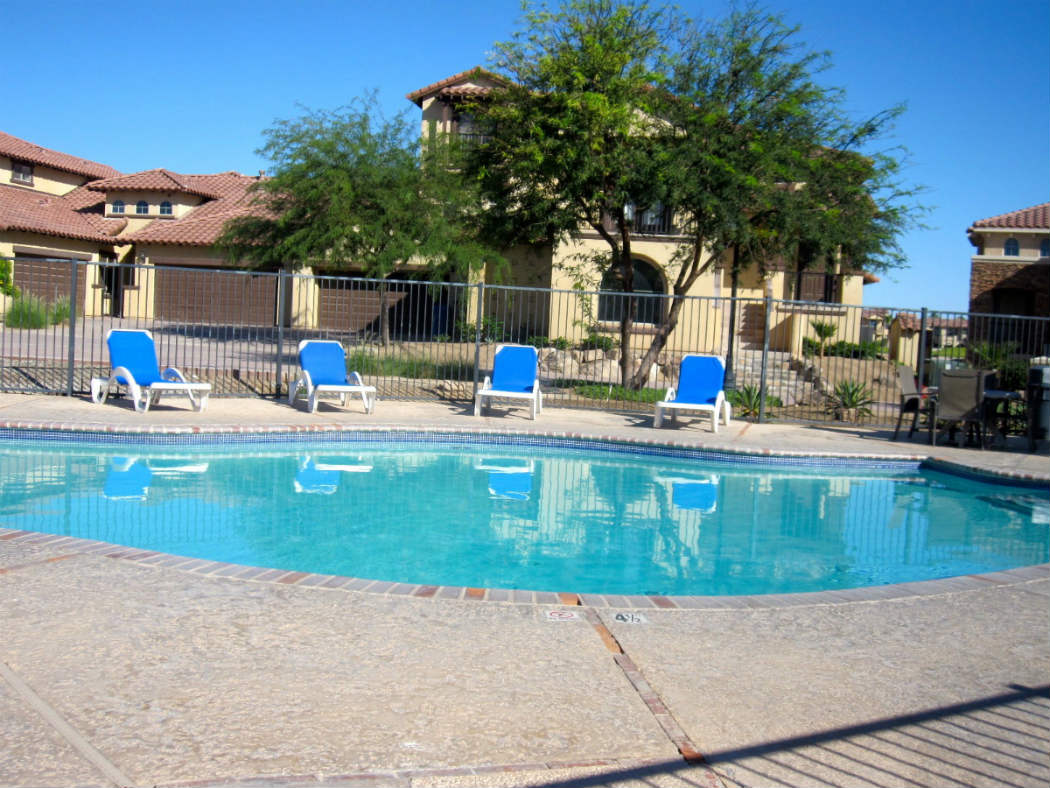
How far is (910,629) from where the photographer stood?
4.34 meters

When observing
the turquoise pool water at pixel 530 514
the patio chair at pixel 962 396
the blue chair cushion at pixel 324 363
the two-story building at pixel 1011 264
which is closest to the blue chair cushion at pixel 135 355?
the blue chair cushion at pixel 324 363

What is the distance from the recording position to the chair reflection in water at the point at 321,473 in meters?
8.60

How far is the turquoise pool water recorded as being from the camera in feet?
20.4

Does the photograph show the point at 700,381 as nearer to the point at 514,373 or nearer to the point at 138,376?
the point at 514,373

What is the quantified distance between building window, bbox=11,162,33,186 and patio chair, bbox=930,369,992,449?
34106 millimetres

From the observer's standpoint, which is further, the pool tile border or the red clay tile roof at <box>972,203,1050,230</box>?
the red clay tile roof at <box>972,203,1050,230</box>

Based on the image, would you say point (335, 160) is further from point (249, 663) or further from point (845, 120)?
point (249, 663)

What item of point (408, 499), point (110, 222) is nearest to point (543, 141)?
point (408, 499)

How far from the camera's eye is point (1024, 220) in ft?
Answer: 114

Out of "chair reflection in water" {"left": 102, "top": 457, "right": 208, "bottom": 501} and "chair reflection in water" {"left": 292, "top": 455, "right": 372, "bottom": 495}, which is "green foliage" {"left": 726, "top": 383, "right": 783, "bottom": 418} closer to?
"chair reflection in water" {"left": 292, "top": 455, "right": 372, "bottom": 495}

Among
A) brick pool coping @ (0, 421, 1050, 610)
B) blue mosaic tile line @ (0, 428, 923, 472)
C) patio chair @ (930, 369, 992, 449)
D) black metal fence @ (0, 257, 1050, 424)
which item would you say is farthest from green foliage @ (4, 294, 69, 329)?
patio chair @ (930, 369, 992, 449)

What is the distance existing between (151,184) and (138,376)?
25010 millimetres

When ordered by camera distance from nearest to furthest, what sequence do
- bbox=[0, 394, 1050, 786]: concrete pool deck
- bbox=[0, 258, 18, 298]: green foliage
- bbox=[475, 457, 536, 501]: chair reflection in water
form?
bbox=[0, 394, 1050, 786]: concrete pool deck
bbox=[475, 457, 536, 501]: chair reflection in water
bbox=[0, 258, 18, 298]: green foliage

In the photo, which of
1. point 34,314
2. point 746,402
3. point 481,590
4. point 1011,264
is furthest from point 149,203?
point 481,590
